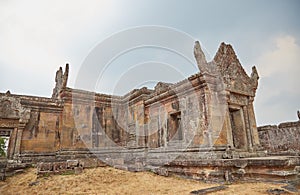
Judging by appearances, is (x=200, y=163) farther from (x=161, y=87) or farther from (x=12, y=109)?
(x=12, y=109)

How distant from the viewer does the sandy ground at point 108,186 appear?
5.18m

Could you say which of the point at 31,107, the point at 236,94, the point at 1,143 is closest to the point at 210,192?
the point at 236,94

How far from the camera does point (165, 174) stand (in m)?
8.02

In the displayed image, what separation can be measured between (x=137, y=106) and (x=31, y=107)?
5.81 m

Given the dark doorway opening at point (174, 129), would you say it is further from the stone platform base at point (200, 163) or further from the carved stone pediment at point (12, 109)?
the carved stone pediment at point (12, 109)

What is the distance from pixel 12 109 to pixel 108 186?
24.5 feet

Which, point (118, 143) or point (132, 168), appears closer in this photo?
point (132, 168)

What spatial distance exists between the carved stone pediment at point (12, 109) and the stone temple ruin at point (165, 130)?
0.14 feet

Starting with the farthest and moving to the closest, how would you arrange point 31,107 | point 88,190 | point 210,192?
1. point 31,107
2. point 88,190
3. point 210,192

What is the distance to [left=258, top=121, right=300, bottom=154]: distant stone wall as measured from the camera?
12445 mm

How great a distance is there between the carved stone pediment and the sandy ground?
3.50 m

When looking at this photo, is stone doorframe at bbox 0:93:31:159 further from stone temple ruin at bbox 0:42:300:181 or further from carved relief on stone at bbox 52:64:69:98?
carved relief on stone at bbox 52:64:69:98

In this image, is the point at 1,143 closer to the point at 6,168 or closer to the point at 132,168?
the point at 6,168

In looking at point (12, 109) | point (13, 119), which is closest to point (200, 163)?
point (13, 119)
